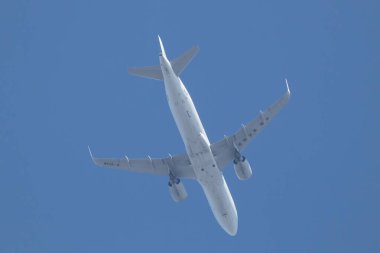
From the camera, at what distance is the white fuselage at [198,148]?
2461 inches

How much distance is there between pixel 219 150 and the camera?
70.2 meters

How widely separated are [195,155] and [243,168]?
6.02 m

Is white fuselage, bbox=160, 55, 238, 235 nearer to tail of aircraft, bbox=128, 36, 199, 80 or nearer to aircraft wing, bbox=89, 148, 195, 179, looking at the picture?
tail of aircraft, bbox=128, 36, 199, 80

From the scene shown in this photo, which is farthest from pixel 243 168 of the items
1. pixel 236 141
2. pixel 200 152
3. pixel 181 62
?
pixel 181 62

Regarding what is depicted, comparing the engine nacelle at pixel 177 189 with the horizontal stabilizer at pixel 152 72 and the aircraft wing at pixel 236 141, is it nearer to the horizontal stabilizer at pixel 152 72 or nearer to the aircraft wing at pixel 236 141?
the aircraft wing at pixel 236 141

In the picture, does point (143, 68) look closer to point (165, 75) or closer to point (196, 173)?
point (165, 75)

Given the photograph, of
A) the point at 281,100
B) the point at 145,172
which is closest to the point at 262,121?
the point at 281,100

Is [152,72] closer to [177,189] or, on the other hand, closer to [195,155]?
[195,155]

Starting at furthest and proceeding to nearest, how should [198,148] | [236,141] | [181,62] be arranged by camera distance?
[236,141] < [198,148] < [181,62]

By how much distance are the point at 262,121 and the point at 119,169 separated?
14.7 metres

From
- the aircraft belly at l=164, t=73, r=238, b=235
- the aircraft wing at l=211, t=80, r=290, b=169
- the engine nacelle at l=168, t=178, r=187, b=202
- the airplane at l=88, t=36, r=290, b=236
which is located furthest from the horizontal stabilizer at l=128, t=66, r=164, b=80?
the engine nacelle at l=168, t=178, r=187, b=202

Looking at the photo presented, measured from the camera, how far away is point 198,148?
65500 mm

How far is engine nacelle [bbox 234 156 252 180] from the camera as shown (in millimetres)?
69875

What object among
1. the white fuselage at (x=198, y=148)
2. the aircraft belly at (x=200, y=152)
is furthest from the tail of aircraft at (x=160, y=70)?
the aircraft belly at (x=200, y=152)
